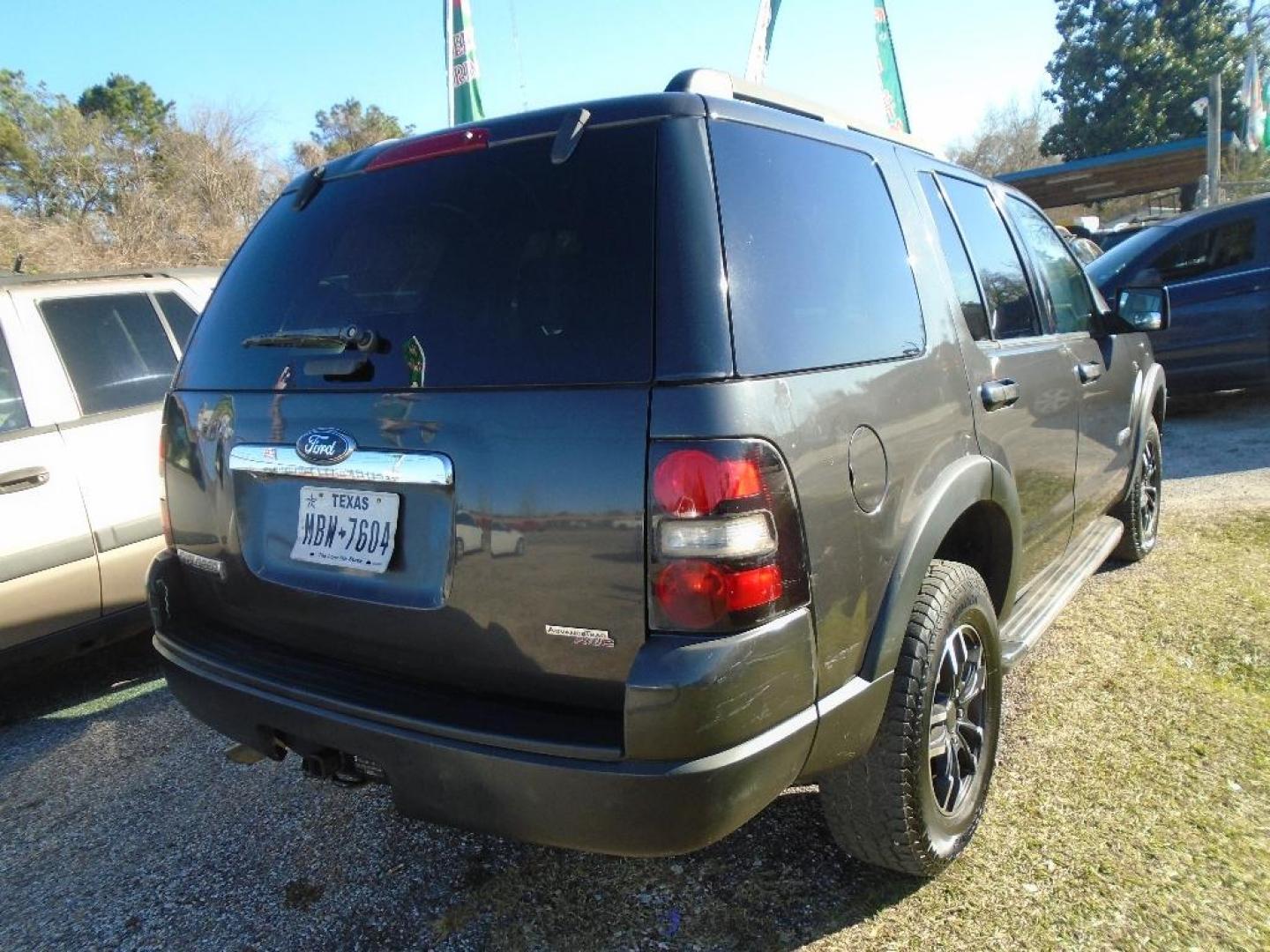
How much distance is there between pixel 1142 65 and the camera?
114ft

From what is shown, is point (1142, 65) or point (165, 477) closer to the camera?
point (165, 477)

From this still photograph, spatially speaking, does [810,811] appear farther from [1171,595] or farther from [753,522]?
[1171,595]

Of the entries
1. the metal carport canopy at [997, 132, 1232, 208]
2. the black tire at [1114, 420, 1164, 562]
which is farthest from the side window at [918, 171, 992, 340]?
the metal carport canopy at [997, 132, 1232, 208]

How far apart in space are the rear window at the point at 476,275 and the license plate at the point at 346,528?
0.25 metres

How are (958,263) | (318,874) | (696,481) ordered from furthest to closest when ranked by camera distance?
(958,263) → (318,874) → (696,481)

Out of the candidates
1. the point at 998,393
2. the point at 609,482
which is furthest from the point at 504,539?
the point at 998,393

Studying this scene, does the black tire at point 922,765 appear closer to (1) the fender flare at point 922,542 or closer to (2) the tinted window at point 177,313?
(1) the fender flare at point 922,542

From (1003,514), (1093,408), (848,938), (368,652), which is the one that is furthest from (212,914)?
(1093,408)

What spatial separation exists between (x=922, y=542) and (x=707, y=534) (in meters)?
0.72

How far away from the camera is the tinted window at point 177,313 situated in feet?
13.8

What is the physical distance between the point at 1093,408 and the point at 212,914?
11.4 ft

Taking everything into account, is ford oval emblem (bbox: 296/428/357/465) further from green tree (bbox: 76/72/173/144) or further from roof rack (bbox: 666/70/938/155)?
green tree (bbox: 76/72/173/144)

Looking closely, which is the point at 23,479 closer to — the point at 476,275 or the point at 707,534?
the point at 476,275

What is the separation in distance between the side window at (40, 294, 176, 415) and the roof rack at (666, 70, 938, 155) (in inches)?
116
